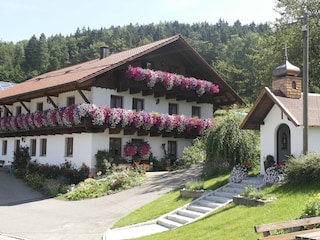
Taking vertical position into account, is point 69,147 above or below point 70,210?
above

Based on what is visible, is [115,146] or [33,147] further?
[33,147]

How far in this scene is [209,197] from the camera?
16.1m

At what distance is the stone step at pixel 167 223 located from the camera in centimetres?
1408

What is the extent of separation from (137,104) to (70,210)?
37.9ft

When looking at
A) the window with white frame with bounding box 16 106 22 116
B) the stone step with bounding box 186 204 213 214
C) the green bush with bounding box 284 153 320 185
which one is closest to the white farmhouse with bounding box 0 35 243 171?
the window with white frame with bounding box 16 106 22 116

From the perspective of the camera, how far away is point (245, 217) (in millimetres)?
11992

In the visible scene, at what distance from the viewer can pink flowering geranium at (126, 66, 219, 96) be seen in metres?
26.4

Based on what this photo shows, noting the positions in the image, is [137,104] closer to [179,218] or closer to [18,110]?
[18,110]

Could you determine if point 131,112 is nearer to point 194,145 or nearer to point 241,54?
point 194,145

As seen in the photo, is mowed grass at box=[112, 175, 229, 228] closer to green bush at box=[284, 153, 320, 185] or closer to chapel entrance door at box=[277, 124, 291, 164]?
chapel entrance door at box=[277, 124, 291, 164]

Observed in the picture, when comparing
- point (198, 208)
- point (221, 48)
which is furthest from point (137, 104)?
point (221, 48)

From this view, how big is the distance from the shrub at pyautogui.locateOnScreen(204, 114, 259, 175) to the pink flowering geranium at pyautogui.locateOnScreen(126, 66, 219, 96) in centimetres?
752

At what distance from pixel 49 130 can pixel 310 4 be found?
23085 mm

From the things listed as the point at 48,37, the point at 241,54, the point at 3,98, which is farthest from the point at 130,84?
the point at 48,37
